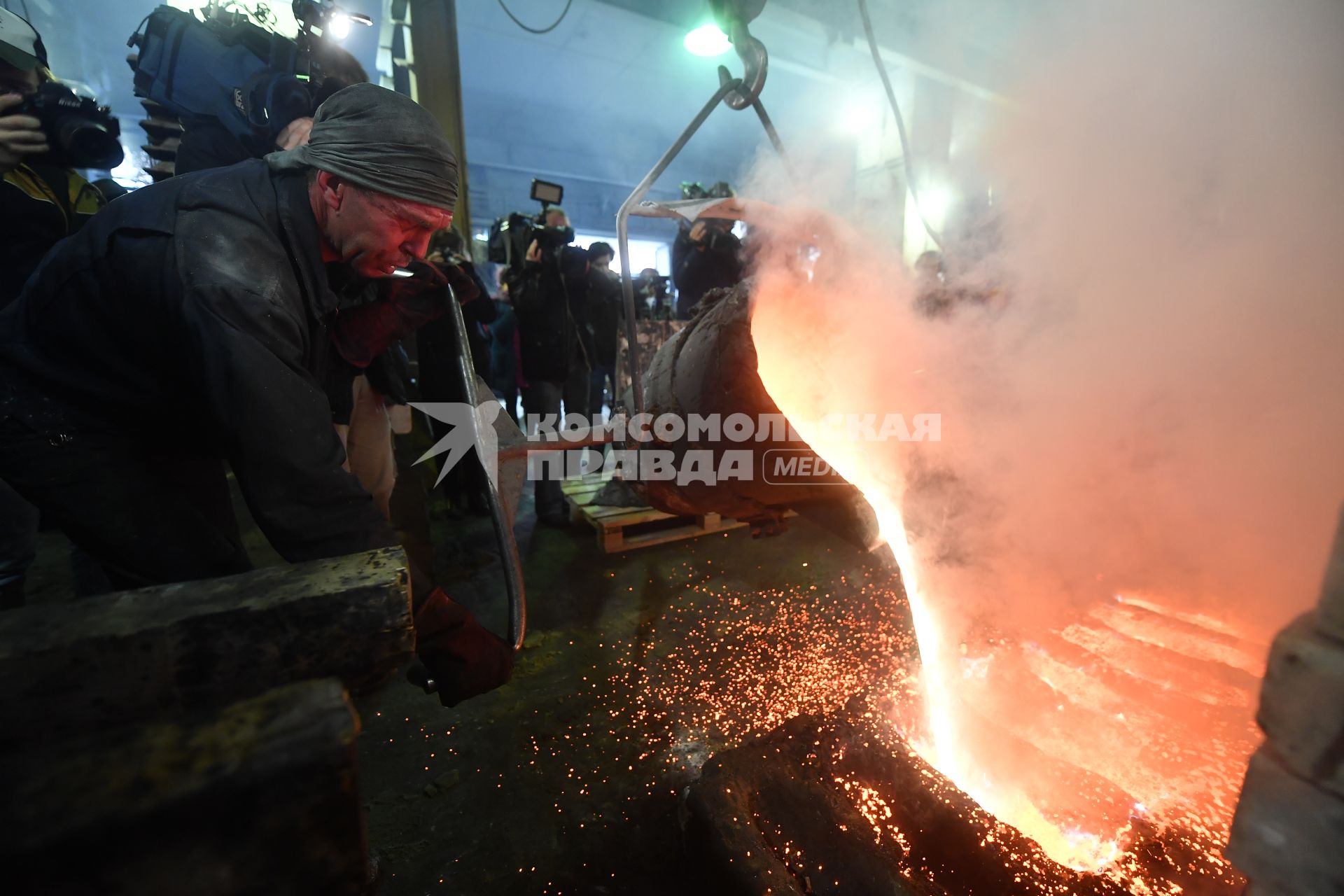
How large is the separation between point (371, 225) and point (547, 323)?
321 centimetres

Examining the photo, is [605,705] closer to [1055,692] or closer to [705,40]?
[1055,692]

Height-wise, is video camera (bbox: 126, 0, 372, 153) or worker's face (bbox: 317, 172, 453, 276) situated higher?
video camera (bbox: 126, 0, 372, 153)

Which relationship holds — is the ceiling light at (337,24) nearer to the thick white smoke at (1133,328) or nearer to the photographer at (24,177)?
the photographer at (24,177)

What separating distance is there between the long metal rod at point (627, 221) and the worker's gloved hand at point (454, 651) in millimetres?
919

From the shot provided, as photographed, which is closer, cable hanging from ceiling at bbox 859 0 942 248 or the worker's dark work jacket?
the worker's dark work jacket

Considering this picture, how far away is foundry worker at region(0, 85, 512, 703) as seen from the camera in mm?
1316

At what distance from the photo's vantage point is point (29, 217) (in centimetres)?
226

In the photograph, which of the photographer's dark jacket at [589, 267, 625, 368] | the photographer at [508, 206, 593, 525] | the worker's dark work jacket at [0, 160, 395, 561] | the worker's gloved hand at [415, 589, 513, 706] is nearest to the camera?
the worker's dark work jacket at [0, 160, 395, 561]

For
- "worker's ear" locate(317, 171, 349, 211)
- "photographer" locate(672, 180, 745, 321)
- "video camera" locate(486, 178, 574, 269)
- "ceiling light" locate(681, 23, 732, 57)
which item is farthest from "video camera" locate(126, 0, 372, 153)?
"photographer" locate(672, 180, 745, 321)

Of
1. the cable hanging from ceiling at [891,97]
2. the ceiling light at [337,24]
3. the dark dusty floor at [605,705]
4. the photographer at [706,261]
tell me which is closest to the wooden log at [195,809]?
the dark dusty floor at [605,705]

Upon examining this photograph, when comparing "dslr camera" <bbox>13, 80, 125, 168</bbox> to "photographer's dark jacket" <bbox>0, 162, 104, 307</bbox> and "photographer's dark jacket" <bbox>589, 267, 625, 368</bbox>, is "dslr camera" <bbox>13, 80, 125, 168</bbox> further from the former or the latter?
"photographer's dark jacket" <bbox>589, 267, 625, 368</bbox>

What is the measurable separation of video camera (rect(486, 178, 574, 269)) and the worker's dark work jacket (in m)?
3.29

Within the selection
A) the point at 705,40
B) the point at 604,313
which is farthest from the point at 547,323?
the point at 705,40

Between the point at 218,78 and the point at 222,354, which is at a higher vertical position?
the point at 218,78
